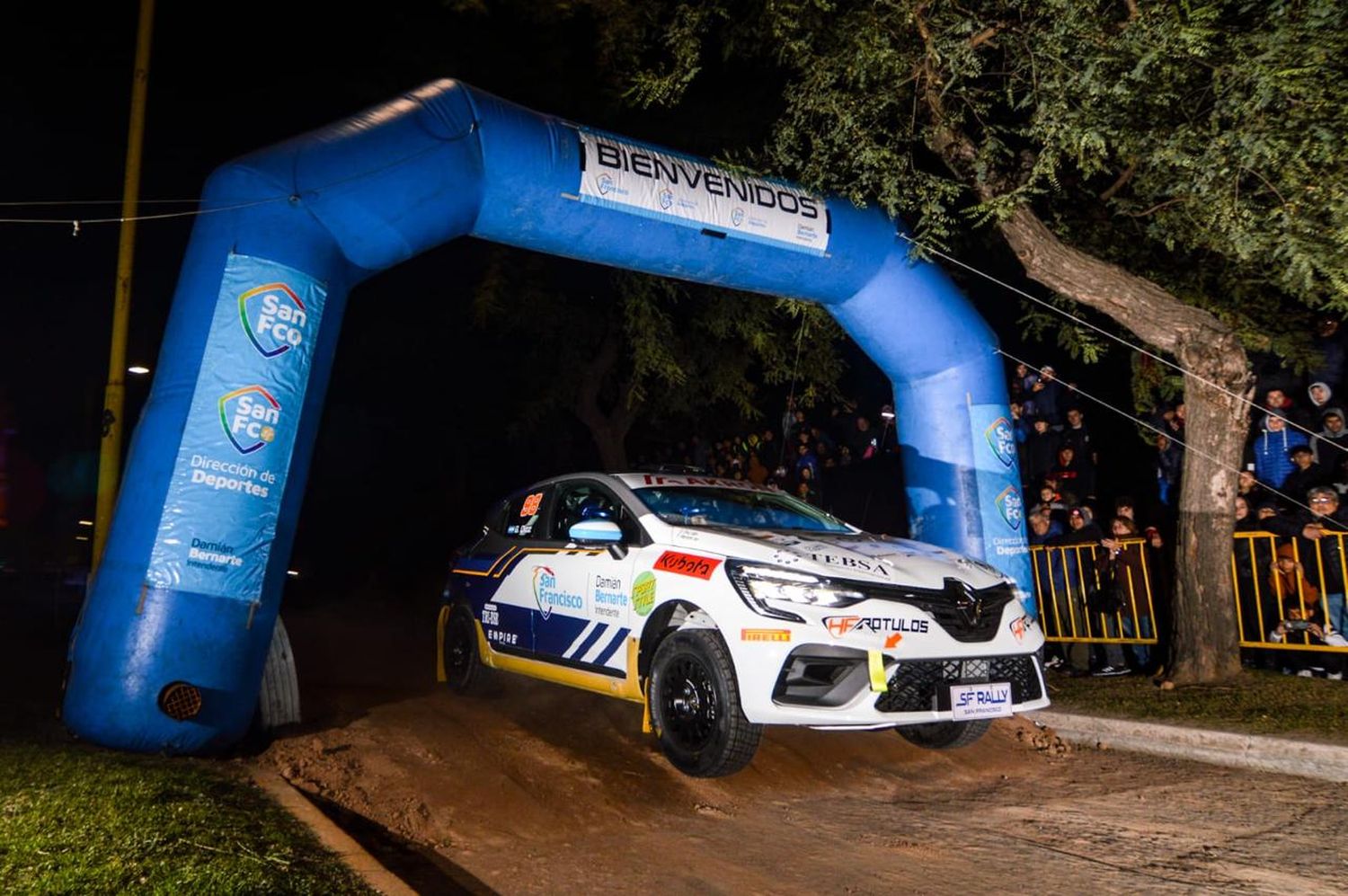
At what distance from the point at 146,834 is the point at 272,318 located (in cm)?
370

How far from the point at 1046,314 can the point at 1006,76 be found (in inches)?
118

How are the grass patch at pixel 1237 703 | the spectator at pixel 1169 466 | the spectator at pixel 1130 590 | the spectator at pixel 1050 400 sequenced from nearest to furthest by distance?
the grass patch at pixel 1237 703 < the spectator at pixel 1130 590 < the spectator at pixel 1169 466 < the spectator at pixel 1050 400

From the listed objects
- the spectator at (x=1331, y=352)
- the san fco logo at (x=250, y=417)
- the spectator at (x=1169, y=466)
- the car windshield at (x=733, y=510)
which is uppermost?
the spectator at (x=1331, y=352)

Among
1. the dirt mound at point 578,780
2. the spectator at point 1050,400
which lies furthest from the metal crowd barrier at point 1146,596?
the dirt mound at point 578,780

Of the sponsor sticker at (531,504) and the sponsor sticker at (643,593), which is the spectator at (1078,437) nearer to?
the sponsor sticker at (531,504)

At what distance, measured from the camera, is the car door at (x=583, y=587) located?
267 inches

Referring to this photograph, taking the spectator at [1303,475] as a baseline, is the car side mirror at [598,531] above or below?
below

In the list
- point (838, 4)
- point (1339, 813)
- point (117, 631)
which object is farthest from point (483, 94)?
point (1339, 813)

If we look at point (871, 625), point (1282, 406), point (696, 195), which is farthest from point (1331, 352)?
point (871, 625)

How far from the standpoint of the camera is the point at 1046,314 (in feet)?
39.9

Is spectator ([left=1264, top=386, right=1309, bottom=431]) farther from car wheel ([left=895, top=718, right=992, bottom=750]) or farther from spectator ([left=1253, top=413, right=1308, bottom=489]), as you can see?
car wheel ([left=895, top=718, right=992, bottom=750])

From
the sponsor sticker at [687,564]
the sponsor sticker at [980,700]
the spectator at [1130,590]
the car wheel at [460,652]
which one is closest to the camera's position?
the sponsor sticker at [980,700]

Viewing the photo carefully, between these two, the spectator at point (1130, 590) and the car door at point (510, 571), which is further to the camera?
the spectator at point (1130, 590)

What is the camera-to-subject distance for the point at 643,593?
6.54m
